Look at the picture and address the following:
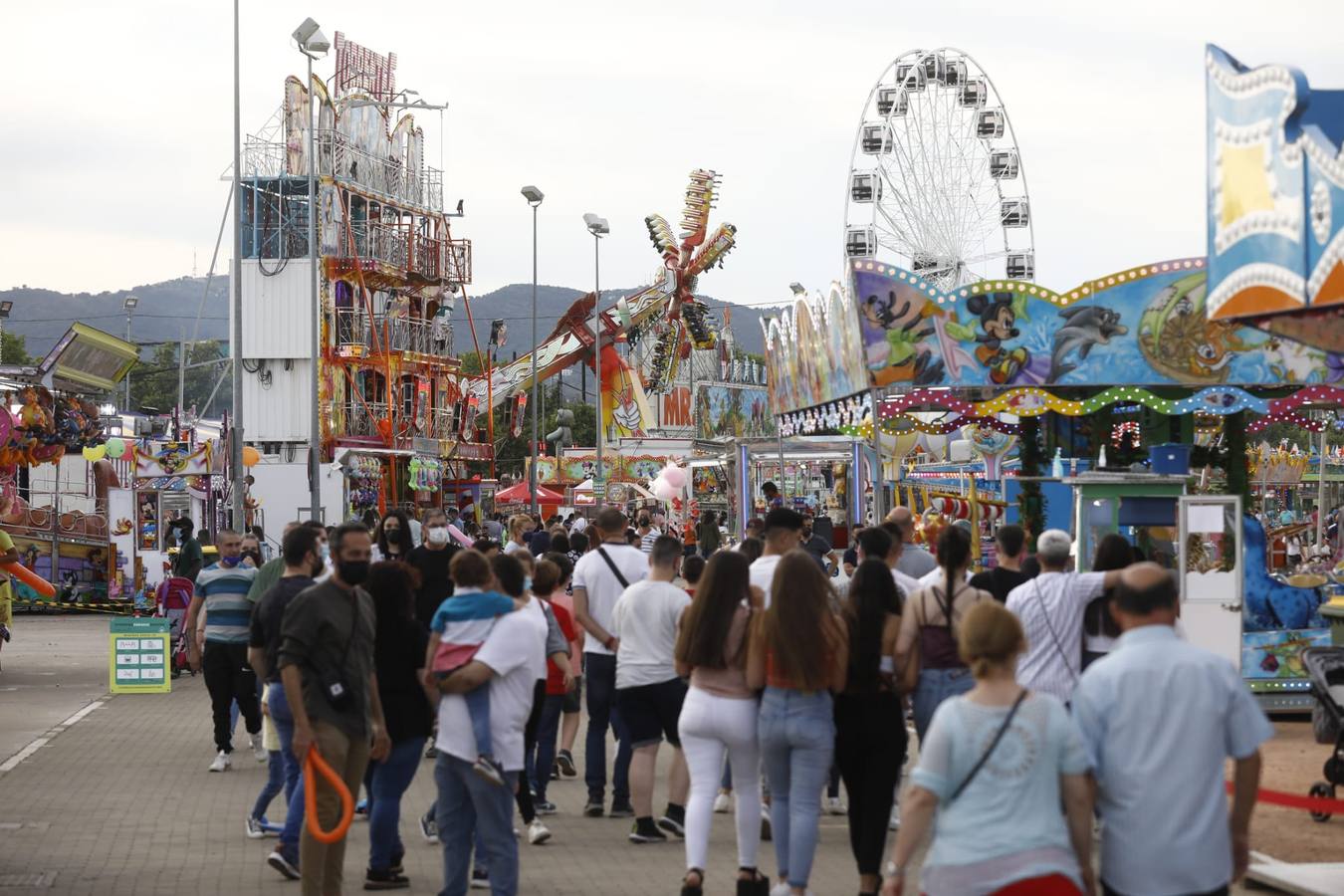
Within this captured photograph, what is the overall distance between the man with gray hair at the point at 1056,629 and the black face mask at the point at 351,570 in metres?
3.12

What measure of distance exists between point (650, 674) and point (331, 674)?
2758mm

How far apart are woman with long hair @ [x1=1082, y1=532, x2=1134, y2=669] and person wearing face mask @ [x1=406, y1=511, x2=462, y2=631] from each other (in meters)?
4.09

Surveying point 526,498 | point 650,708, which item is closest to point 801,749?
point 650,708

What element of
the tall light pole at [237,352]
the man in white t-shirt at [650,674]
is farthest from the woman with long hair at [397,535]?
the tall light pole at [237,352]

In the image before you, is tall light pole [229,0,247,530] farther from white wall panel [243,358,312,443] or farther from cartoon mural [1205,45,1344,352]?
white wall panel [243,358,312,443]

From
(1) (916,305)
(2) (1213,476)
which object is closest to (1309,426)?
(2) (1213,476)

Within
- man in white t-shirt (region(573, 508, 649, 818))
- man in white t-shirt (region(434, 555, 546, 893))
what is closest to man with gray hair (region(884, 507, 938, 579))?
man in white t-shirt (region(573, 508, 649, 818))

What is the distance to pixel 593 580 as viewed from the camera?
11.8 metres

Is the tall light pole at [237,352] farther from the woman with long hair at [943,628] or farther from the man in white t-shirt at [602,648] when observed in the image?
the woman with long hair at [943,628]

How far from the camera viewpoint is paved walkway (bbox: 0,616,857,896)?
9641mm

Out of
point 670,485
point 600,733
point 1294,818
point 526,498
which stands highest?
point 670,485

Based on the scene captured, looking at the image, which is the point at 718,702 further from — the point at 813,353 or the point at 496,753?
the point at 813,353

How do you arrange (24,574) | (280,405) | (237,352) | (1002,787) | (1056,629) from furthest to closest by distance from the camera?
(280,405), (237,352), (24,574), (1056,629), (1002,787)

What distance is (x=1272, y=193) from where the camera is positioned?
9109 millimetres
